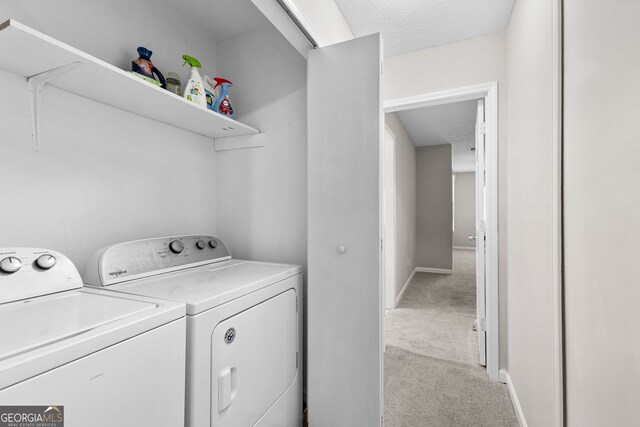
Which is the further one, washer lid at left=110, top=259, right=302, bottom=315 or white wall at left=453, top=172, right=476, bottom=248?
white wall at left=453, top=172, right=476, bottom=248

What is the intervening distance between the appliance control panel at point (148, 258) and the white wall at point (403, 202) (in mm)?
2666

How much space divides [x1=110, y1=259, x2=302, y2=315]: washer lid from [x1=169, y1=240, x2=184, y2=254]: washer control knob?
109mm

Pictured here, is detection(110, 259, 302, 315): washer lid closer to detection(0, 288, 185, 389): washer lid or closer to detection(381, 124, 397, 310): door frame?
detection(0, 288, 185, 389): washer lid

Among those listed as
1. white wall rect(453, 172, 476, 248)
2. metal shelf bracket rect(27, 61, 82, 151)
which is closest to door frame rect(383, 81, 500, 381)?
metal shelf bracket rect(27, 61, 82, 151)

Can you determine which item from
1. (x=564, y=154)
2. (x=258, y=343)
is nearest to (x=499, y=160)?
(x=564, y=154)

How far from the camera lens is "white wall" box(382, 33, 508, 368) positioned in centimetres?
201

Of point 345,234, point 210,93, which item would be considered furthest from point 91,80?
point 345,234

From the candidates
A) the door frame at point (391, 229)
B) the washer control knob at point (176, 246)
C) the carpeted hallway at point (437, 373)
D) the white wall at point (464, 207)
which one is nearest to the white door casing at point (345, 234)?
the carpeted hallway at point (437, 373)

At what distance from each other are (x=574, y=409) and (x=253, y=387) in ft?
3.79

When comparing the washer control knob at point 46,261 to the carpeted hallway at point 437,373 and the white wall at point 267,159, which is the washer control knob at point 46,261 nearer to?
the white wall at point 267,159

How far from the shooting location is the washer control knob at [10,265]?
88 centimetres

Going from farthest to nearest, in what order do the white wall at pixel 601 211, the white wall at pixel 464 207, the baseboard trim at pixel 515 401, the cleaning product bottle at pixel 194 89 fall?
the white wall at pixel 464 207 → the baseboard trim at pixel 515 401 → the cleaning product bottle at pixel 194 89 → the white wall at pixel 601 211

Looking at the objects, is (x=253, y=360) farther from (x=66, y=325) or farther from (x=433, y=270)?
(x=433, y=270)

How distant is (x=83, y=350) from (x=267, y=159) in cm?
133
